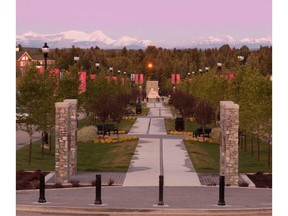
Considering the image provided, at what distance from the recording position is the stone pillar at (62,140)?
24.7m

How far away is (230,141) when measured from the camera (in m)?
25.1

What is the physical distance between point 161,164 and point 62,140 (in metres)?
7.26

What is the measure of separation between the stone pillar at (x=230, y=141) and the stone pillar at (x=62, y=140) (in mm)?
5498

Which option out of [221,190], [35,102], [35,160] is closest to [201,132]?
[35,160]

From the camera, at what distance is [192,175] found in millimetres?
27344

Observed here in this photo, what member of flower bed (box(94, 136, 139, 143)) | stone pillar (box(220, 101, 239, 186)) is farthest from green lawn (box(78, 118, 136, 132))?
stone pillar (box(220, 101, 239, 186))

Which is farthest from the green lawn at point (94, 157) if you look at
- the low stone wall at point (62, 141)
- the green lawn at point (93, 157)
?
the low stone wall at point (62, 141)

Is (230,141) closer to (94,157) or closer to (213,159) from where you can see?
(213,159)

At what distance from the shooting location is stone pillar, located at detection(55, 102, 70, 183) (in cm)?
2473
